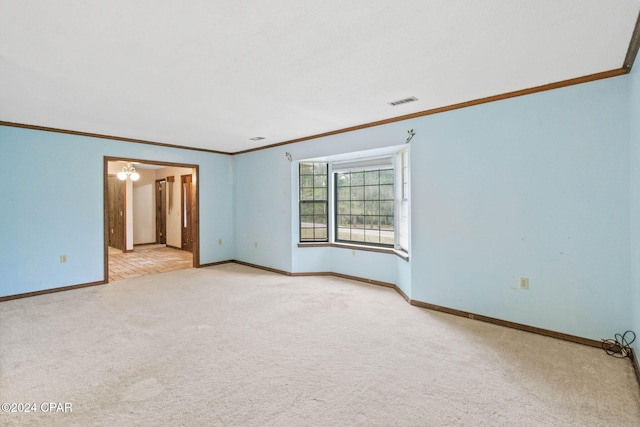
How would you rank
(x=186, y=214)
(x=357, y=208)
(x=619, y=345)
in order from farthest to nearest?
(x=186, y=214) < (x=357, y=208) < (x=619, y=345)

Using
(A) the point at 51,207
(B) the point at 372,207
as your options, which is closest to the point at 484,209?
(B) the point at 372,207

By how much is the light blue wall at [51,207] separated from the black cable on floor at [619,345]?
634 centimetres

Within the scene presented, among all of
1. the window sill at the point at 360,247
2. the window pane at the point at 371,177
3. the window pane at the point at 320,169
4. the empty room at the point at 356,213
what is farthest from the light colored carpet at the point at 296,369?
the window pane at the point at 320,169

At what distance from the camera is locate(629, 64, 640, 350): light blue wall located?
2.21 m

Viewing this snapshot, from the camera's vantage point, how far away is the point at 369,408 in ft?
6.19

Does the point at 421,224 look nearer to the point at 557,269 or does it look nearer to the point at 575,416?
the point at 557,269

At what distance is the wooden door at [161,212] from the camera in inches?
357

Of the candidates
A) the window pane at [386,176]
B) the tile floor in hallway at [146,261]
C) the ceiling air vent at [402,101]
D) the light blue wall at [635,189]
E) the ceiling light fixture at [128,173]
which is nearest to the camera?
the light blue wall at [635,189]

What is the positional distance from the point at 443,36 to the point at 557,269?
7.75 ft

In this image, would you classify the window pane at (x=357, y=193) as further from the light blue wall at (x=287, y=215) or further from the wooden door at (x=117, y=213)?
the wooden door at (x=117, y=213)

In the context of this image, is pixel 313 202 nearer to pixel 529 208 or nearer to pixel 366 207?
pixel 366 207

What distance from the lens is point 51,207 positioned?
433 cm

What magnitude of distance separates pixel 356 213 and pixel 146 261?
4.88 m

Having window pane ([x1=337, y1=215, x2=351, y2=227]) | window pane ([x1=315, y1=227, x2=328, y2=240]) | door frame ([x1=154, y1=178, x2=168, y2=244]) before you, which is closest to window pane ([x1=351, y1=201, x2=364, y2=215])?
window pane ([x1=337, y1=215, x2=351, y2=227])
